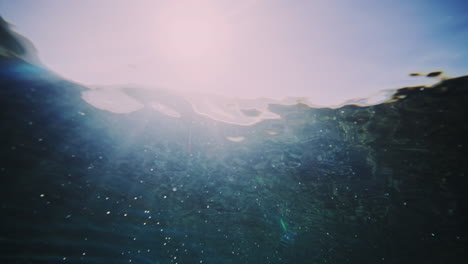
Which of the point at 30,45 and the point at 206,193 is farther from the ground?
the point at 30,45

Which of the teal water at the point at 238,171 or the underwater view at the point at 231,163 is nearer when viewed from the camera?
the underwater view at the point at 231,163

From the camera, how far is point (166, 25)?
19.1 feet

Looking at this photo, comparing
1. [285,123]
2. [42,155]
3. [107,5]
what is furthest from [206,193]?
[107,5]

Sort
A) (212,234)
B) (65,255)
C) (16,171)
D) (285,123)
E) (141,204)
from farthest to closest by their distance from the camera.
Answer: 1. (65,255)
2. (212,234)
3. (141,204)
4. (16,171)
5. (285,123)

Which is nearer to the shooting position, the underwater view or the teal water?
the underwater view

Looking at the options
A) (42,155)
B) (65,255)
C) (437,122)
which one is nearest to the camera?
(437,122)

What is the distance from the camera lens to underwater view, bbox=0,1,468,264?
26.6 ft

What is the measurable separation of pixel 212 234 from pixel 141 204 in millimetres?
7885

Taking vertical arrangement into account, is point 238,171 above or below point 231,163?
below

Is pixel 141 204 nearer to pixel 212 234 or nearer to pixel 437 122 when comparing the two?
pixel 212 234

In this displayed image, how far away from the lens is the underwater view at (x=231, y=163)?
809 cm

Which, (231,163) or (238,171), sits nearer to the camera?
(231,163)

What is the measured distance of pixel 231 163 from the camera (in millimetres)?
11406

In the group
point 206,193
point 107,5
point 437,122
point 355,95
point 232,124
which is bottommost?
point 206,193
